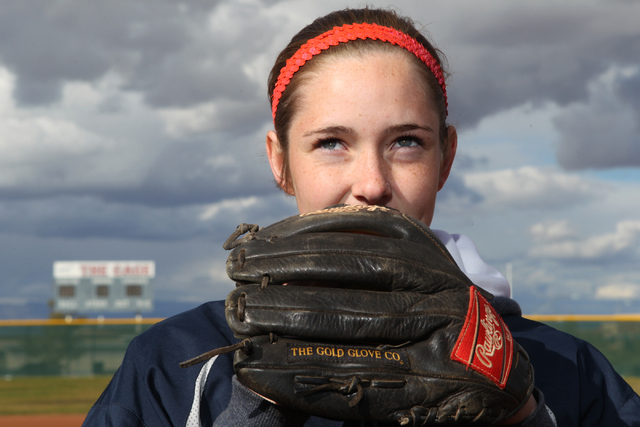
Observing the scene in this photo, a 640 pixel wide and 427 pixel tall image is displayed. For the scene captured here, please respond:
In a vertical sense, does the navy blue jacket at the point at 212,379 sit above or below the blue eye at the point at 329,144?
below

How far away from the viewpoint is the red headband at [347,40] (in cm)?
154

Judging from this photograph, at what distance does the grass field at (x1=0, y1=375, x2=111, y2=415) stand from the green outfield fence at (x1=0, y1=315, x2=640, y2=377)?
17cm

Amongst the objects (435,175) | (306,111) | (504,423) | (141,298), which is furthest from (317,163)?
(141,298)

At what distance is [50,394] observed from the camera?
1040cm

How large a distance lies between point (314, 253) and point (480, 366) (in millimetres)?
381

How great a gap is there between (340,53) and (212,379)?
0.89 meters

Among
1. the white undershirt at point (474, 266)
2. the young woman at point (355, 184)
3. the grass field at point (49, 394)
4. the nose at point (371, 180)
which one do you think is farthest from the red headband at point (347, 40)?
the grass field at point (49, 394)

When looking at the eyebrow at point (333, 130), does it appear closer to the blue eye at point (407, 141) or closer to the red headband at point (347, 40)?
the blue eye at point (407, 141)

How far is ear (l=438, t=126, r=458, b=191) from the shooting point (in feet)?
5.50

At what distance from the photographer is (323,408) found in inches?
41.0

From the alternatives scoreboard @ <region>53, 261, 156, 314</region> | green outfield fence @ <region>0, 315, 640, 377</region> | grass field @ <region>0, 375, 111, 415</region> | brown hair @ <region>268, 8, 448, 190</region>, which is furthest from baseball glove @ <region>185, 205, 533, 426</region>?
scoreboard @ <region>53, 261, 156, 314</region>

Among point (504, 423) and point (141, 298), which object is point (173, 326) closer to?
point (504, 423)

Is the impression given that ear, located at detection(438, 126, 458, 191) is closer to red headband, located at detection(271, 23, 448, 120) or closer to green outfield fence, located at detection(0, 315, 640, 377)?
red headband, located at detection(271, 23, 448, 120)

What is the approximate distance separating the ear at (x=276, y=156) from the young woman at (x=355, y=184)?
0.20 feet
